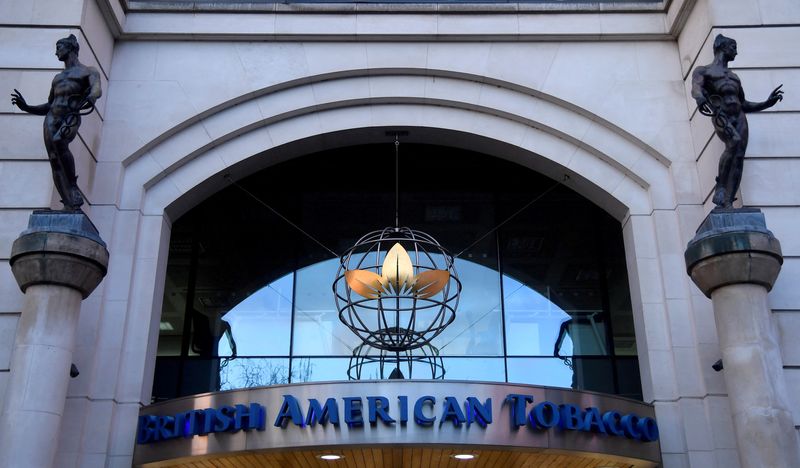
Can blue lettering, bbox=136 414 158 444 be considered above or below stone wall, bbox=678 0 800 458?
below

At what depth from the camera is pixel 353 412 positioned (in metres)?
14.0

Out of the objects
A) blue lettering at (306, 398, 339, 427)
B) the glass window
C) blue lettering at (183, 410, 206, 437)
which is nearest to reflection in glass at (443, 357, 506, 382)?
the glass window

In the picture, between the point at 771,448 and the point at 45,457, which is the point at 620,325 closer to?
the point at 771,448

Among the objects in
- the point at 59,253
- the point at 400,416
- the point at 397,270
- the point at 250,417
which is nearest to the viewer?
the point at 59,253

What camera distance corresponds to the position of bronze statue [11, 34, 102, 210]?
14.6 metres

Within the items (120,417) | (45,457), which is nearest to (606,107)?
(120,417)

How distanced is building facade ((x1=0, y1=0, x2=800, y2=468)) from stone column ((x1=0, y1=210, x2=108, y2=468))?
1.30m

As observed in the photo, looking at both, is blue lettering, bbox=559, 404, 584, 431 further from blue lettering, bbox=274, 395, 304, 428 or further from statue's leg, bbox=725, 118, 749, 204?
statue's leg, bbox=725, 118, 749, 204

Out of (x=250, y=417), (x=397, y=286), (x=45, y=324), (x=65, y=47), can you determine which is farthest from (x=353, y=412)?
(x=65, y=47)

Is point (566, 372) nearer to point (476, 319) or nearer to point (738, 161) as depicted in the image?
point (476, 319)

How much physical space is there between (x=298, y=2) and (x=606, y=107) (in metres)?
6.74

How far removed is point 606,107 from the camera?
57.4 feet

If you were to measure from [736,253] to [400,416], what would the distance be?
19.3ft

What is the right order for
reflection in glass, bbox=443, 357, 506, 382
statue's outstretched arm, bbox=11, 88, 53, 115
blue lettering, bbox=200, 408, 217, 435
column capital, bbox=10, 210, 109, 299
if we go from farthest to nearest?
reflection in glass, bbox=443, 357, 506, 382
statue's outstretched arm, bbox=11, 88, 53, 115
blue lettering, bbox=200, 408, 217, 435
column capital, bbox=10, 210, 109, 299
